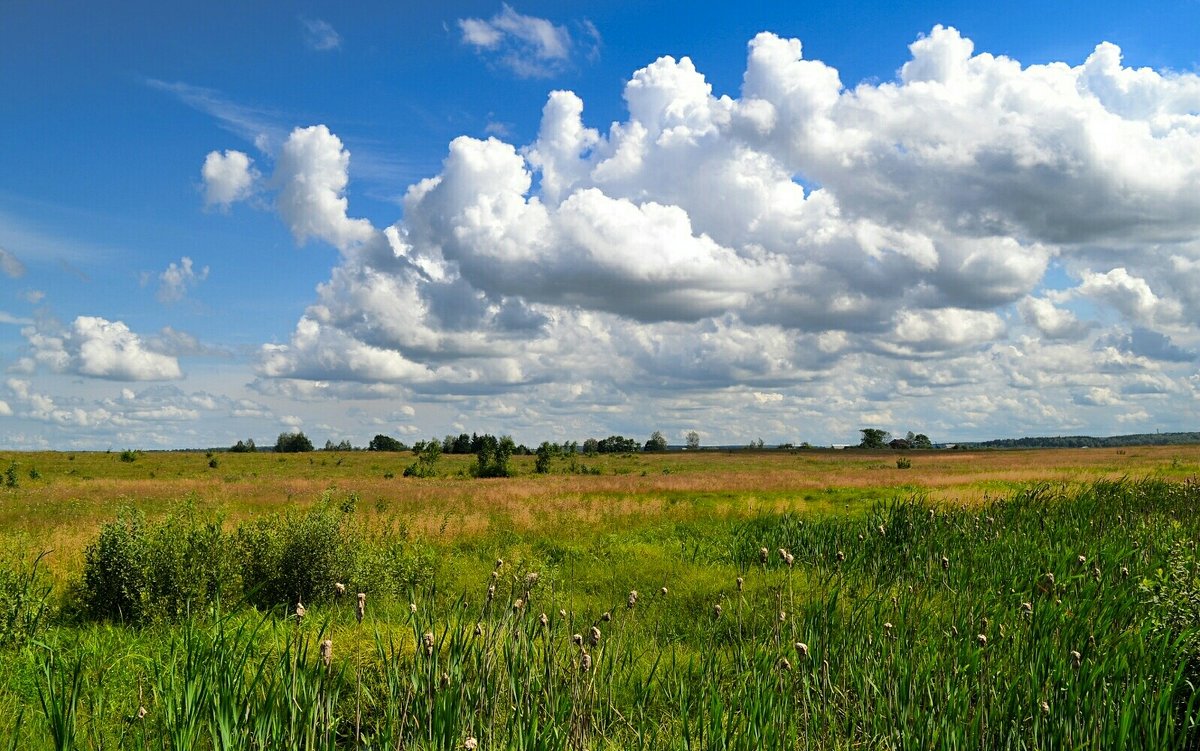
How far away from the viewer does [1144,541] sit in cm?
1423

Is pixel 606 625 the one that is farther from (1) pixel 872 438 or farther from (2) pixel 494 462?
(1) pixel 872 438

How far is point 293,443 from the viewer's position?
448ft

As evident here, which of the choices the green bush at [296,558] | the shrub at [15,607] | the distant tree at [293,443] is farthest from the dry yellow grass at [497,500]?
the distant tree at [293,443]

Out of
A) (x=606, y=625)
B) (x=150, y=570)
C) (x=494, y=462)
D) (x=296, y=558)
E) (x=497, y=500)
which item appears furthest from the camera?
(x=494, y=462)

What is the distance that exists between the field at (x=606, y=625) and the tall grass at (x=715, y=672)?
0.16ft

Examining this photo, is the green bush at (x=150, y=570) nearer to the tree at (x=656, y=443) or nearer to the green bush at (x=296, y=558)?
the green bush at (x=296, y=558)

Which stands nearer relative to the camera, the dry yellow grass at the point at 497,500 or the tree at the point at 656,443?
the dry yellow grass at the point at 497,500

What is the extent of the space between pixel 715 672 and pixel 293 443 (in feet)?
470

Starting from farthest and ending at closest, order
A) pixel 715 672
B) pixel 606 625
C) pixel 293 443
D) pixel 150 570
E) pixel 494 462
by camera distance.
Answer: pixel 293 443
pixel 494 462
pixel 150 570
pixel 606 625
pixel 715 672

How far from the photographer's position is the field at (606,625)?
178 inches

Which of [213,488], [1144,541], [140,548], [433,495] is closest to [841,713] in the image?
[1144,541]

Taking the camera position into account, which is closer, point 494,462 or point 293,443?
point 494,462

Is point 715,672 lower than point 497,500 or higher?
higher

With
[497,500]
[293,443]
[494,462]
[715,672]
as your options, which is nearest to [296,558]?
[715,672]
